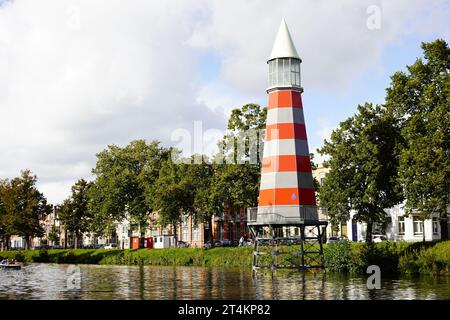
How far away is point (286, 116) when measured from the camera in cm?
4966

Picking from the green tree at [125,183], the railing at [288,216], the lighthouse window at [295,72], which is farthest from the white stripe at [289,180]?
the green tree at [125,183]

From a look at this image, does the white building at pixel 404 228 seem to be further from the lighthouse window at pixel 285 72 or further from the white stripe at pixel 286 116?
the lighthouse window at pixel 285 72

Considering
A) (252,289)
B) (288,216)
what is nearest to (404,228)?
(288,216)

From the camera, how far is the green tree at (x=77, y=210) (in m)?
138

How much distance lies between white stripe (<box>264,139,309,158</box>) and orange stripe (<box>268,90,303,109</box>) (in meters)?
3.18

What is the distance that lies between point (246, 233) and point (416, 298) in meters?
90.7

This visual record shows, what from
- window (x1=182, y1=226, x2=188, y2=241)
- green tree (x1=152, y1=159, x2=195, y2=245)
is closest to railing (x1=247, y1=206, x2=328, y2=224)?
green tree (x1=152, y1=159, x2=195, y2=245)

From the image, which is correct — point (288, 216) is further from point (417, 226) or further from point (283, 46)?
point (417, 226)

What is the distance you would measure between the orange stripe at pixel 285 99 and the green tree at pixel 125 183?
190 ft

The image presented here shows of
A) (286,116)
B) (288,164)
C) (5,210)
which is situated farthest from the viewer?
(5,210)

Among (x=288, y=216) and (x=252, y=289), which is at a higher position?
(x=288, y=216)

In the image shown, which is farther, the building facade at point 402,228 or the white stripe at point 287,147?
the building facade at point 402,228

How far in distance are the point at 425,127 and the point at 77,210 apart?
3788 inches
